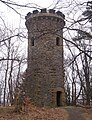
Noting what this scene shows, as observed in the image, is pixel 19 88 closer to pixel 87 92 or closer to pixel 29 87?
pixel 29 87

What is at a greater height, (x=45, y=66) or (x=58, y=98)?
(x=45, y=66)

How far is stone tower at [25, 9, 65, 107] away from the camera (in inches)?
1022

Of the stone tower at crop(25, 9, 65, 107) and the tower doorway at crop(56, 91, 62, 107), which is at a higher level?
the stone tower at crop(25, 9, 65, 107)

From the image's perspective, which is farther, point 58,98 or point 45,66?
point 58,98

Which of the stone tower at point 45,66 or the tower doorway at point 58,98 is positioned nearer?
the stone tower at point 45,66

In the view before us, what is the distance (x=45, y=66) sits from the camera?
87.0ft

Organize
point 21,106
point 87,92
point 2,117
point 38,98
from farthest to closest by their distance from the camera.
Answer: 1. point 87,92
2. point 38,98
3. point 21,106
4. point 2,117

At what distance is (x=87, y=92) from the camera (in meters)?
30.3

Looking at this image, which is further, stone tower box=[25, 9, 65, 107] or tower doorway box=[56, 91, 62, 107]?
tower doorway box=[56, 91, 62, 107]

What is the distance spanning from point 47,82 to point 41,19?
5.73m

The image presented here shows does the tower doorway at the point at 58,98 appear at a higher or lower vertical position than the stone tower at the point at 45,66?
lower

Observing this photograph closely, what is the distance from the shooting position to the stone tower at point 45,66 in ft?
85.2

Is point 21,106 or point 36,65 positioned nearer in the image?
point 21,106

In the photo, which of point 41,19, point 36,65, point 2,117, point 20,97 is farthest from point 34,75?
point 2,117
